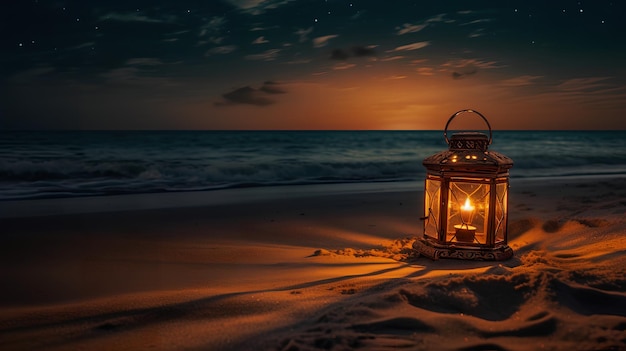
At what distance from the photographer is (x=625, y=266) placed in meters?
3.35

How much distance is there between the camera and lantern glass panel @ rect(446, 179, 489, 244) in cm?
462

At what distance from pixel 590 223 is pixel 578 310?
3614mm

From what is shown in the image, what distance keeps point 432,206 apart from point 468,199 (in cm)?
39

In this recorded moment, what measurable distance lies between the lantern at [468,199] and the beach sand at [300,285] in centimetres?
18

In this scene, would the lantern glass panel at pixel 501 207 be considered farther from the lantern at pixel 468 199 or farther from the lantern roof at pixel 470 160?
the lantern roof at pixel 470 160

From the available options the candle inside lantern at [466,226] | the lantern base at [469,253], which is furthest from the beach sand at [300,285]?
the candle inside lantern at [466,226]

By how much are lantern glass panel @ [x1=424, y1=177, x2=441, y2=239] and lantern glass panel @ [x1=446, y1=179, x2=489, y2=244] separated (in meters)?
0.12

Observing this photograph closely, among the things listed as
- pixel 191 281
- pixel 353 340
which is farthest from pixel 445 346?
pixel 191 281

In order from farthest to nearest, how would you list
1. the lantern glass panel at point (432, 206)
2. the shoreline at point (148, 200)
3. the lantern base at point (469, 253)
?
1. the shoreline at point (148, 200)
2. the lantern glass panel at point (432, 206)
3. the lantern base at point (469, 253)

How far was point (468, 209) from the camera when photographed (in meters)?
4.66

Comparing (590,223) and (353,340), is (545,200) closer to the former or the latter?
(590,223)

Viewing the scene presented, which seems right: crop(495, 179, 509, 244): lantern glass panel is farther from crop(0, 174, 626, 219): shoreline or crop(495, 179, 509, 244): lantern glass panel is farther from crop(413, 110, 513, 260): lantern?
crop(0, 174, 626, 219): shoreline

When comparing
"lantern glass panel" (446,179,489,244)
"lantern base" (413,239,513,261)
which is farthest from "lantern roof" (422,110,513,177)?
"lantern base" (413,239,513,261)

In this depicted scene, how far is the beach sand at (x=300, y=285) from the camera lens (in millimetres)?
2455
